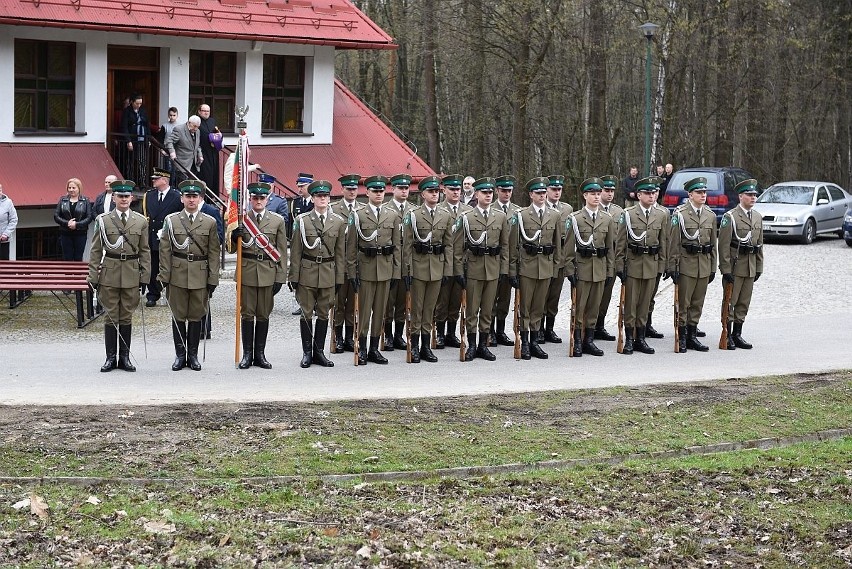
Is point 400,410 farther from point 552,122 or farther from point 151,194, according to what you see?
point 552,122

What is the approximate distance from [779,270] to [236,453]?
15.9 metres

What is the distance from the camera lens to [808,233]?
1158 inches

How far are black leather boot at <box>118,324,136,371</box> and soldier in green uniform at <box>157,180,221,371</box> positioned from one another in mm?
473

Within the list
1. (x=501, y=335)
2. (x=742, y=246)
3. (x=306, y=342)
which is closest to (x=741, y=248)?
(x=742, y=246)

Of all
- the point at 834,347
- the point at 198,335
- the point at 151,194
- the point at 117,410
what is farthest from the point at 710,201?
the point at 117,410

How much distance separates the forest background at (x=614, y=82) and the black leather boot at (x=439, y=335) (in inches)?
865

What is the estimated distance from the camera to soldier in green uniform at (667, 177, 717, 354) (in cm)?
1543

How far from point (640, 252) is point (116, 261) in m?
6.03

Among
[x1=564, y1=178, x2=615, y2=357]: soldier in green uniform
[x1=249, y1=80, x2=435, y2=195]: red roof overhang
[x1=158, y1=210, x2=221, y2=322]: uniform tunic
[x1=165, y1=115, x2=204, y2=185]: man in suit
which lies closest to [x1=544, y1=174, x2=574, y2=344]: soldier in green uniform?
[x1=564, y1=178, x2=615, y2=357]: soldier in green uniform

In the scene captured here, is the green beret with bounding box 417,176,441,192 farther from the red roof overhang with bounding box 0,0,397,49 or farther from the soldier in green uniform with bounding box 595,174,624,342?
the red roof overhang with bounding box 0,0,397,49

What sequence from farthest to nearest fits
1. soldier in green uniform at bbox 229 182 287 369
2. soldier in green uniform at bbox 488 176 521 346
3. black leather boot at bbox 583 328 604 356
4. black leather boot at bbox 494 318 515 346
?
black leather boot at bbox 494 318 515 346 → black leather boot at bbox 583 328 604 356 → soldier in green uniform at bbox 488 176 521 346 → soldier in green uniform at bbox 229 182 287 369

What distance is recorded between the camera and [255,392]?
12430 millimetres

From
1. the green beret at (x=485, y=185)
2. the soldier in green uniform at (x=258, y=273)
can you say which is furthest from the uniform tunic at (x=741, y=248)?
the soldier in green uniform at (x=258, y=273)

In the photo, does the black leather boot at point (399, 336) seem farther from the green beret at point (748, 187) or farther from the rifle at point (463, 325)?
the green beret at point (748, 187)
